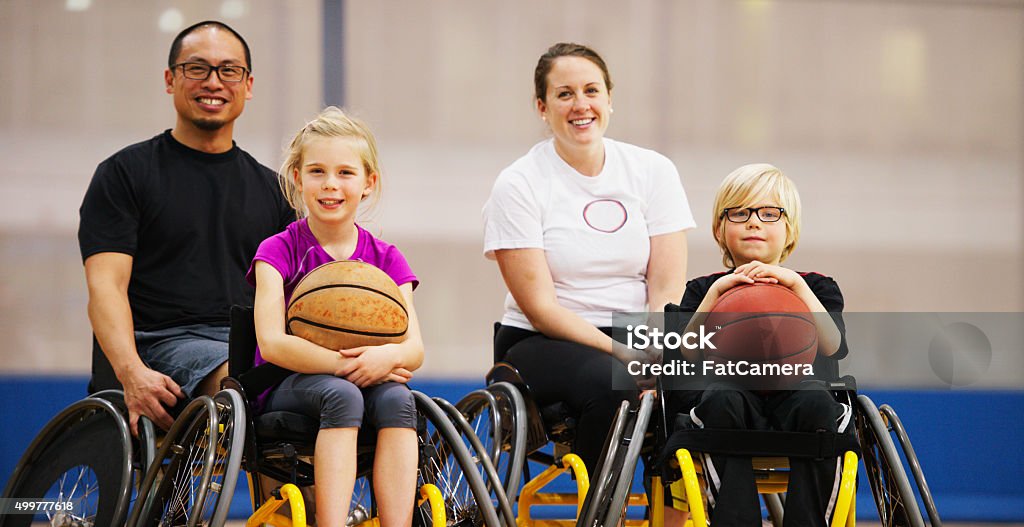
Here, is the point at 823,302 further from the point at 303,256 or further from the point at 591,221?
the point at 303,256

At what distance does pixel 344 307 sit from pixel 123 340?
897mm

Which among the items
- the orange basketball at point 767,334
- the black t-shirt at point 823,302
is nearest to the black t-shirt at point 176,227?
the black t-shirt at point 823,302

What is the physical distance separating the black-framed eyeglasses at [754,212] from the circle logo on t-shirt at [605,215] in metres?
0.65

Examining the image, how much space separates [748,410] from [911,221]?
10.7 ft

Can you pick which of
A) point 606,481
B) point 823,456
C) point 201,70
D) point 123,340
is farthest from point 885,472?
point 201,70

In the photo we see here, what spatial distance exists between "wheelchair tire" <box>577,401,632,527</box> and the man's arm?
3.62 ft

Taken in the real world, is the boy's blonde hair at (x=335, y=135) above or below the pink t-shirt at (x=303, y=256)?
above

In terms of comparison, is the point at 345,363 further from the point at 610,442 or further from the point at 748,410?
the point at 748,410

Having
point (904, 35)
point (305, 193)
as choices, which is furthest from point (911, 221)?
point (305, 193)

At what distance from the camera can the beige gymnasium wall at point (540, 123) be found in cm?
482

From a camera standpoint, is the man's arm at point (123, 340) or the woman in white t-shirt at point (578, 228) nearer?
the man's arm at point (123, 340)

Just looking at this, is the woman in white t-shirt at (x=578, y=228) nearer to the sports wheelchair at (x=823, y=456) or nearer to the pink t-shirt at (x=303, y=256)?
the pink t-shirt at (x=303, y=256)

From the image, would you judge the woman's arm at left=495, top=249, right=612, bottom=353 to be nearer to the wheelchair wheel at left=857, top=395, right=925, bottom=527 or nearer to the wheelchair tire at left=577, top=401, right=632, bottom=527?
the wheelchair tire at left=577, top=401, right=632, bottom=527

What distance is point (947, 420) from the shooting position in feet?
16.2
